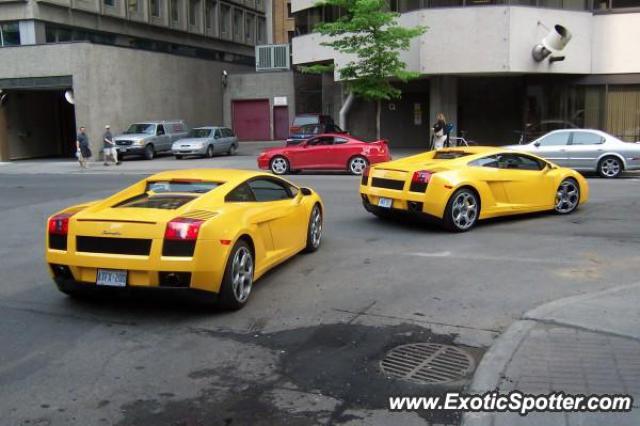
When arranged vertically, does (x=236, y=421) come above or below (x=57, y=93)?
below

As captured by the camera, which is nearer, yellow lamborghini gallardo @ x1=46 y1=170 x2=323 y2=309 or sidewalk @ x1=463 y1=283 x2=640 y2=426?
sidewalk @ x1=463 y1=283 x2=640 y2=426

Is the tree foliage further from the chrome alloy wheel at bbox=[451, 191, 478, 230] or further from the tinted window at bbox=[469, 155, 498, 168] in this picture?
the chrome alloy wheel at bbox=[451, 191, 478, 230]

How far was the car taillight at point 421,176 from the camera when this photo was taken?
10117 millimetres

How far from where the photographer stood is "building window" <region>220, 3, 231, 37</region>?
178ft

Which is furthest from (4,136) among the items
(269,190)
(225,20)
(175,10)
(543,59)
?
(269,190)

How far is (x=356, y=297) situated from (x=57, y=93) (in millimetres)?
34774

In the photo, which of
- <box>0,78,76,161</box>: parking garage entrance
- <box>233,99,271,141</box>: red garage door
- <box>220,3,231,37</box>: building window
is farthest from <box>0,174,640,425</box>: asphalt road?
<box>220,3,231,37</box>: building window

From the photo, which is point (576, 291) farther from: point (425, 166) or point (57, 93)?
point (57, 93)

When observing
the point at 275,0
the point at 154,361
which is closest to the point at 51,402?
the point at 154,361

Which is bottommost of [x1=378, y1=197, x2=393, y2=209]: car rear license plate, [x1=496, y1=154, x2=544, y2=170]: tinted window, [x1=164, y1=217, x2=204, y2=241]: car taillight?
[x1=378, y1=197, x2=393, y2=209]: car rear license plate

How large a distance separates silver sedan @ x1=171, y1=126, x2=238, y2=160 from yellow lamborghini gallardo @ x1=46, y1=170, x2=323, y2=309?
23.7 metres

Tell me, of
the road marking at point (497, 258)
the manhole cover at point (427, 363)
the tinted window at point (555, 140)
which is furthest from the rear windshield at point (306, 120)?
the manhole cover at point (427, 363)

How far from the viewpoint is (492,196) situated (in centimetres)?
1080

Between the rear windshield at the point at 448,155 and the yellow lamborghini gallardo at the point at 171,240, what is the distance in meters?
4.75
